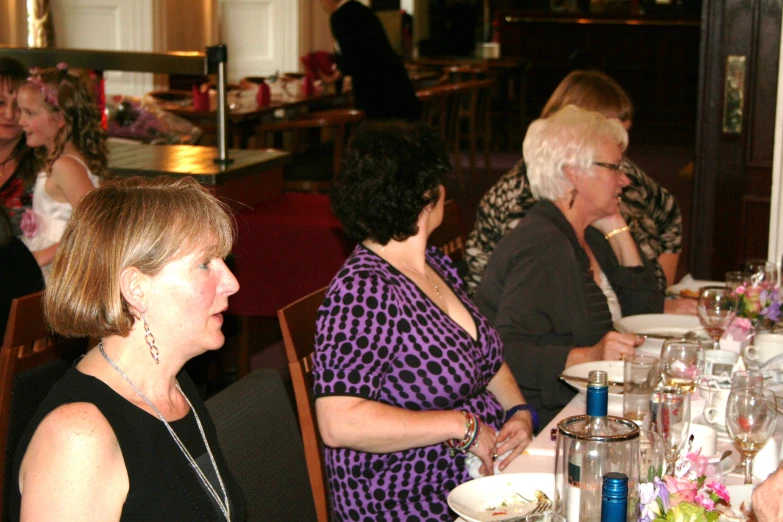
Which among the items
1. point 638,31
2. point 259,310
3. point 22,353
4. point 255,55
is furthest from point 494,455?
point 638,31

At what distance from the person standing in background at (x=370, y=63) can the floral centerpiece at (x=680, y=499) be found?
5445 mm

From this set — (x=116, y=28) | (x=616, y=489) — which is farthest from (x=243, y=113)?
(x=616, y=489)

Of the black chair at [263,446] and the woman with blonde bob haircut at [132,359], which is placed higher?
the woman with blonde bob haircut at [132,359]

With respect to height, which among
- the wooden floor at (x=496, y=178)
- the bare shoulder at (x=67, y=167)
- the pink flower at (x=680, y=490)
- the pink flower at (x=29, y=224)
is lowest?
the wooden floor at (x=496, y=178)

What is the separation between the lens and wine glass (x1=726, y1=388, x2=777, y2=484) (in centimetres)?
176

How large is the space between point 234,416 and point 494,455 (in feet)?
2.36

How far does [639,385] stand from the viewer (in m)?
2.04

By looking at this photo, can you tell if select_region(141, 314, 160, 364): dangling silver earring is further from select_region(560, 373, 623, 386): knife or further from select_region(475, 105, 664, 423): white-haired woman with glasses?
select_region(475, 105, 664, 423): white-haired woman with glasses

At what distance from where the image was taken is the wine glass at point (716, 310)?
8.52 feet

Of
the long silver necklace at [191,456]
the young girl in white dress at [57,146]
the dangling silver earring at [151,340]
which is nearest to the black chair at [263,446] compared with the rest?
the long silver necklace at [191,456]

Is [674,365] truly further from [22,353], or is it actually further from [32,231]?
[32,231]

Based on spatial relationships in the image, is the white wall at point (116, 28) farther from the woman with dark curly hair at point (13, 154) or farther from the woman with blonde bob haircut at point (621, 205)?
the woman with blonde bob haircut at point (621, 205)

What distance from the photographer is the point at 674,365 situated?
218 cm

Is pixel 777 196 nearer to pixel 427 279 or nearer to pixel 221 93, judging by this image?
pixel 221 93
